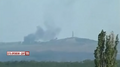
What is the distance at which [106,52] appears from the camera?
1651 inches

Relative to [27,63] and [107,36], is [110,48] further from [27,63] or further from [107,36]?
[27,63]

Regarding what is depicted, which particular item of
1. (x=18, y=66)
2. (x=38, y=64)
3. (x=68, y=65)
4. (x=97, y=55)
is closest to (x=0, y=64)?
(x=18, y=66)

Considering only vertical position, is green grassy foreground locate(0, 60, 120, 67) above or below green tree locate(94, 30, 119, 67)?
below

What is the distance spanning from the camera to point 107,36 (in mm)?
42062

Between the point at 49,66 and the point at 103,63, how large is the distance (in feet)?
370

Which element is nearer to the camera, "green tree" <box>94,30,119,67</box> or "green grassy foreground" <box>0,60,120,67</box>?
"green tree" <box>94,30,119,67</box>

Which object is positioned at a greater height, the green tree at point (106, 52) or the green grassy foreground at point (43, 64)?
the green tree at point (106, 52)

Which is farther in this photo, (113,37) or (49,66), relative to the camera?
(49,66)

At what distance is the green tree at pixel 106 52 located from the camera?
41375 millimetres

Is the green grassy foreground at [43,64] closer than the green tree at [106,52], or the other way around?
the green tree at [106,52]

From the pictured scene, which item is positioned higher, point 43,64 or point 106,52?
point 106,52

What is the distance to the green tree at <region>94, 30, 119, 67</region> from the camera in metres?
41.4

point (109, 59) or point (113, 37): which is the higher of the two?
point (113, 37)

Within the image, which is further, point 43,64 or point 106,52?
point 43,64
